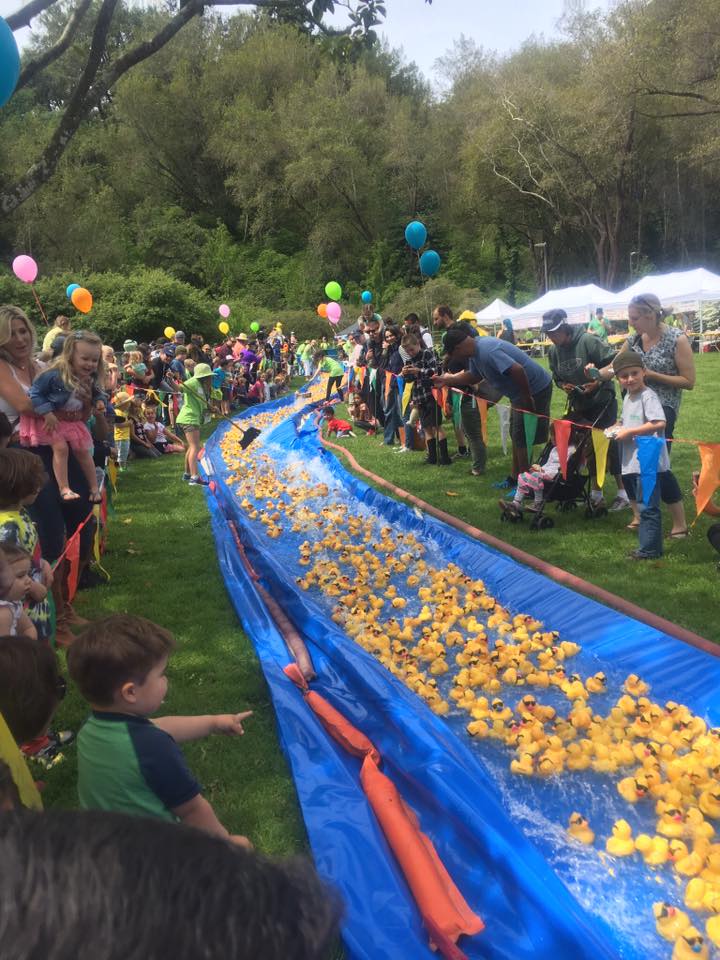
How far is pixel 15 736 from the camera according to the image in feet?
7.97

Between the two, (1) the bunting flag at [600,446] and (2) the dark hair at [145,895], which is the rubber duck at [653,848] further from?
(1) the bunting flag at [600,446]

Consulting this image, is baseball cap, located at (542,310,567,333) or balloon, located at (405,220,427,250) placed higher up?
balloon, located at (405,220,427,250)

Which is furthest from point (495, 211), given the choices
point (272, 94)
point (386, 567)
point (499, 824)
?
point (499, 824)

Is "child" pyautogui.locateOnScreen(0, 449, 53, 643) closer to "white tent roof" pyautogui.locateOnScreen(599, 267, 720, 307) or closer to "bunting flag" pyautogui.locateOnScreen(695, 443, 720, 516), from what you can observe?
"bunting flag" pyautogui.locateOnScreen(695, 443, 720, 516)

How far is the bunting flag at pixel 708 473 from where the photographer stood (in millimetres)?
4945

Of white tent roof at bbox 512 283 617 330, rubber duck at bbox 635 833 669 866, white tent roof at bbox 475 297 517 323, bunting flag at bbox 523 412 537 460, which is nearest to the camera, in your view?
rubber duck at bbox 635 833 669 866

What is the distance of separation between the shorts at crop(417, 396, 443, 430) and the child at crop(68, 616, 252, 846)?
25.1 feet

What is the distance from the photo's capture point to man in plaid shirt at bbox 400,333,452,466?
9828 millimetres

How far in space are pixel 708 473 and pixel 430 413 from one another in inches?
201

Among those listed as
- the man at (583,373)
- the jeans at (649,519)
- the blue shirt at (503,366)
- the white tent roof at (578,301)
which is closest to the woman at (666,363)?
the jeans at (649,519)

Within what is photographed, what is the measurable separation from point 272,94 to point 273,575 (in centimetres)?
5875

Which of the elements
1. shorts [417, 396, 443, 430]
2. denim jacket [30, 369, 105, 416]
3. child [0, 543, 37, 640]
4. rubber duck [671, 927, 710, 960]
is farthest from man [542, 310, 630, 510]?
child [0, 543, 37, 640]

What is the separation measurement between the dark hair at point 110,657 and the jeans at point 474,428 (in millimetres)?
6776

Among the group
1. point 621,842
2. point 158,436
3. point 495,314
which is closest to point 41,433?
point 621,842
